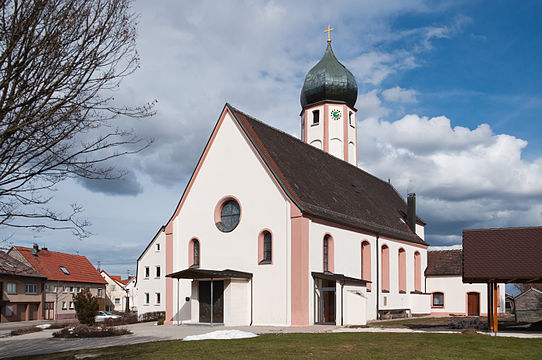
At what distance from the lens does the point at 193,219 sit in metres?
31.5

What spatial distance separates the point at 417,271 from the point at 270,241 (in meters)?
19.2

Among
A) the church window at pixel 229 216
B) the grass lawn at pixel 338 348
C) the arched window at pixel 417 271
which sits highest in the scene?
the church window at pixel 229 216

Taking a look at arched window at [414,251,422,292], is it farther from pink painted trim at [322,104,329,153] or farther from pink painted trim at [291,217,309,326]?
pink painted trim at [291,217,309,326]

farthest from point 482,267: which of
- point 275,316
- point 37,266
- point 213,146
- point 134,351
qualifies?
point 37,266

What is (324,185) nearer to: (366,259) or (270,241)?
(366,259)

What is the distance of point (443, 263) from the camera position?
45719 millimetres

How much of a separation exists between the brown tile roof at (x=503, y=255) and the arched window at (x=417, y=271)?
21.1 meters

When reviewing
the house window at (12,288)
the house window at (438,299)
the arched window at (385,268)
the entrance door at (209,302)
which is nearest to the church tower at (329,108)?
the arched window at (385,268)

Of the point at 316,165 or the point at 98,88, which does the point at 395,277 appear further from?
the point at 98,88

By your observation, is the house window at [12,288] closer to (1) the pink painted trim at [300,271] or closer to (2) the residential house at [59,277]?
(2) the residential house at [59,277]

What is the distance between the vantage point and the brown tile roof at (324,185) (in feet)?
96.7

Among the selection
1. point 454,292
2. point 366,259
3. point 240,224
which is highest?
point 240,224

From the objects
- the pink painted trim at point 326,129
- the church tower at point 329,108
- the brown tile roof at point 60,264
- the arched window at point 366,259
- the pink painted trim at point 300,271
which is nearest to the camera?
the pink painted trim at point 300,271

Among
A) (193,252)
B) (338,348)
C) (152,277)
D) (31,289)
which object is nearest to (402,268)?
(193,252)
